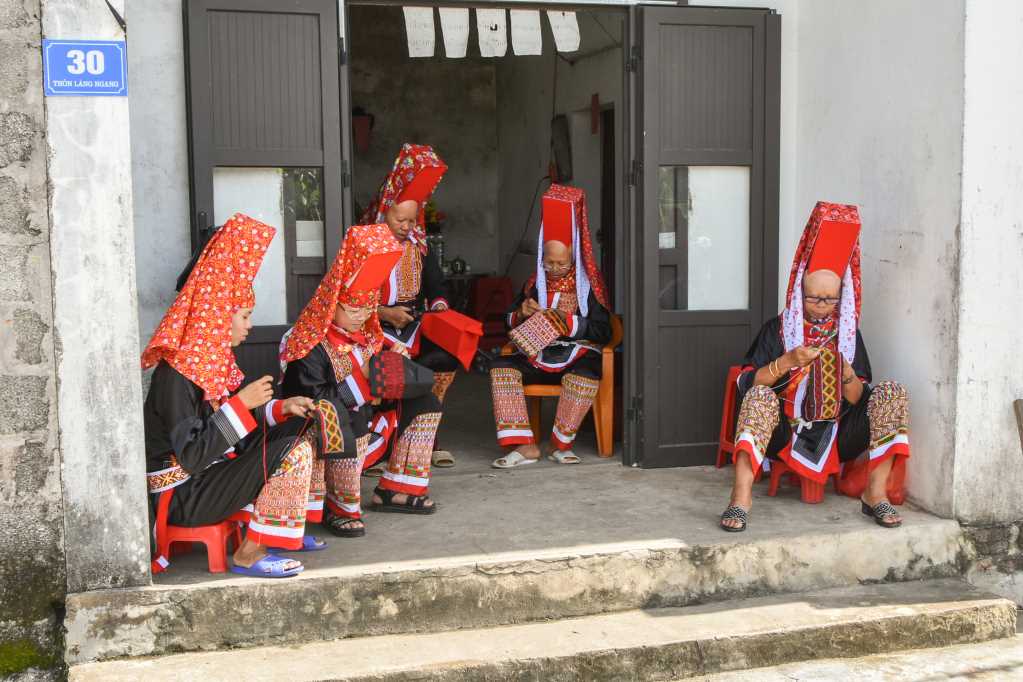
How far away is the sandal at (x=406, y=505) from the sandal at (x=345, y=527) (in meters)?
0.31

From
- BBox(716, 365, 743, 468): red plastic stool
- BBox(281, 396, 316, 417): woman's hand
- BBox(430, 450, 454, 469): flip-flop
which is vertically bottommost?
BBox(430, 450, 454, 469): flip-flop

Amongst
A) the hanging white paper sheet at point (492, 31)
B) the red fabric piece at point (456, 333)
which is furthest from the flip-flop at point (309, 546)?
the hanging white paper sheet at point (492, 31)

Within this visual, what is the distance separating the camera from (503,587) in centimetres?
452

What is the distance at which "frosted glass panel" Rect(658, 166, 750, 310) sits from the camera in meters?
6.03

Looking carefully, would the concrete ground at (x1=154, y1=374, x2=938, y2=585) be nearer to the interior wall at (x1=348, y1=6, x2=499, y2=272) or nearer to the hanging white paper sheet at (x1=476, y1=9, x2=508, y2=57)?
the hanging white paper sheet at (x1=476, y1=9, x2=508, y2=57)

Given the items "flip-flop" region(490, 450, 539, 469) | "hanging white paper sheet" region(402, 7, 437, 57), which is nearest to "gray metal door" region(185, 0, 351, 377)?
"hanging white paper sheet" region(402, 7, 437, 57)

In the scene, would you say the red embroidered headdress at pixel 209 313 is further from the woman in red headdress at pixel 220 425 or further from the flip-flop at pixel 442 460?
the flip-flop at pixel 442 460

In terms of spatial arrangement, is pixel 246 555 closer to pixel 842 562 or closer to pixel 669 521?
pixel 669 521

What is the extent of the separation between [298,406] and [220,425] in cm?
35

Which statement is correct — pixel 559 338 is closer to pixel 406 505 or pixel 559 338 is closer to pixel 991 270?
pixel 406 505

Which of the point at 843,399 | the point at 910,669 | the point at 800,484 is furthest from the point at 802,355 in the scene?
the point at 910,669

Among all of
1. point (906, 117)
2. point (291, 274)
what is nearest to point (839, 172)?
point (906, 117)

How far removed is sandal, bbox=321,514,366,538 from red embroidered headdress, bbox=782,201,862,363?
6.87ft

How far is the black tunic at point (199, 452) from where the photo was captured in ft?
14.0
